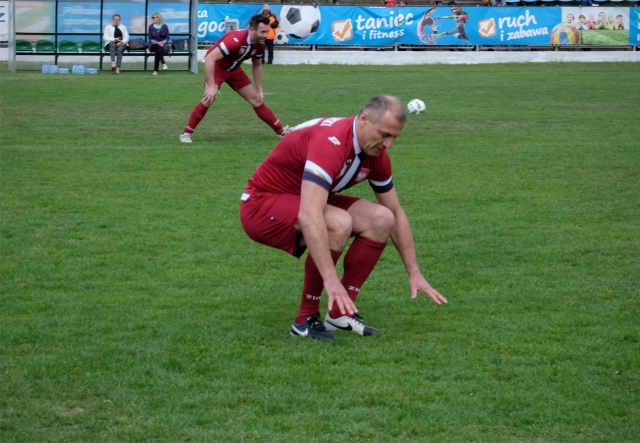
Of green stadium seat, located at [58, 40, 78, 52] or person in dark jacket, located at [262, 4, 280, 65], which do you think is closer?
green stadium seat, located at [58, 40, 78, 52]

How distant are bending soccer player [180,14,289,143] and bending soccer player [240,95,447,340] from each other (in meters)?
8.19

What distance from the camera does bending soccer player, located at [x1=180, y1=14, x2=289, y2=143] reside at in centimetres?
1405

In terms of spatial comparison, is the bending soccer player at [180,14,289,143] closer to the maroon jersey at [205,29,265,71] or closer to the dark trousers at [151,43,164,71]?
the maroon jersey at [205,29,265,71]

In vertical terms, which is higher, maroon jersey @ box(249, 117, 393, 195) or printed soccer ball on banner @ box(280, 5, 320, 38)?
maroon jersey @ box(249, 117, 393, 195)

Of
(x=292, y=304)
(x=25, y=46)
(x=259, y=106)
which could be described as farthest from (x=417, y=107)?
(x=25, y=46)

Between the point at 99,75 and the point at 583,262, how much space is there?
71.4ft

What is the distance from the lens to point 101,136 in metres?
14.6

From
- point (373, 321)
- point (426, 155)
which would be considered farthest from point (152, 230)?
point (426, 155)

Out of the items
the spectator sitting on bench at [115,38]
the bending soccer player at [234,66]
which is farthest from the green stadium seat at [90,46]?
the bending soccer player at [234,66]

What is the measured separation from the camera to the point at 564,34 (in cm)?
3562

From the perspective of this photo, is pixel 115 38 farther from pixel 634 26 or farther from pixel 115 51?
pixel 634 26

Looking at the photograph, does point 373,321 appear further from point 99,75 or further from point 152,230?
point 99,75

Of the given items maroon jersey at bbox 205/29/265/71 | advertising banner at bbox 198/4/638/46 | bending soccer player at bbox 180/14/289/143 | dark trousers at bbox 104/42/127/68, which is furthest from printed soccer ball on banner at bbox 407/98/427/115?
advertising banner at bbox 198/4/638/46

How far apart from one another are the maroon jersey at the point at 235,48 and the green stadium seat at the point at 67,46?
16358mm
